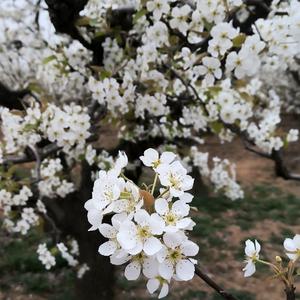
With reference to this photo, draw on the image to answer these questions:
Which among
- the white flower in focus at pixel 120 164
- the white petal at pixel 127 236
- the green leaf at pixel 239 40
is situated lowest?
the white petal at pixel 127 236

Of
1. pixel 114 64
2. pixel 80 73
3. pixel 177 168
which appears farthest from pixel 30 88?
pixel 177 168

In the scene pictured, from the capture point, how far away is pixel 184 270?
100 cm

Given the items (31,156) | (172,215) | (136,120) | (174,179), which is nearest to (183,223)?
(172,215)

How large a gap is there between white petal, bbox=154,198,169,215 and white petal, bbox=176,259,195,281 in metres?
0.11

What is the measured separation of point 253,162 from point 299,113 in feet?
11.7

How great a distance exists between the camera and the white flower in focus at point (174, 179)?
1052 mm

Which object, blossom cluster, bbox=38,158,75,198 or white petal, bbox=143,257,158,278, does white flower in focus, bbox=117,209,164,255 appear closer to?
white petal, bbox=143,257,158,278

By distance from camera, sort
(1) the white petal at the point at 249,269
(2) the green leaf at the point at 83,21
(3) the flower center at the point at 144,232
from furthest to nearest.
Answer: (2) the green leaf at the point at 83,21
(1) the white petal at the point at 249,269
(3) the flower center at the point at 144,232

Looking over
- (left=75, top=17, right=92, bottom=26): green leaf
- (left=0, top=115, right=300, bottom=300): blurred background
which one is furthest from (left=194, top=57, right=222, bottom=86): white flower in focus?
(left=0, top=115, right=300, bottom=300): blurred background

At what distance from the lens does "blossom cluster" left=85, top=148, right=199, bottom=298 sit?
3.13ft

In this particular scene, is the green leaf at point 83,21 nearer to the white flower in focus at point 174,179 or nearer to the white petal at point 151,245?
the white flower in focus at point 174,179

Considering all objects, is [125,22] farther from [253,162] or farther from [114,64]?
[253,162]

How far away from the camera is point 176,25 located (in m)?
2.52

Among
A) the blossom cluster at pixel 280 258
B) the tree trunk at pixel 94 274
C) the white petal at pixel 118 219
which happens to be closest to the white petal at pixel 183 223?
the white petal at pixel 118 219
